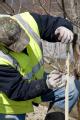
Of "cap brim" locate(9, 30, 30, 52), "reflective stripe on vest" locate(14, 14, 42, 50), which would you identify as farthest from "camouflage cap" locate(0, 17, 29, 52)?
"reflective stripe on vest" locate(14, 14, 42, 50)

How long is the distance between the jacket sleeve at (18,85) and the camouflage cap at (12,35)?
0.23 m

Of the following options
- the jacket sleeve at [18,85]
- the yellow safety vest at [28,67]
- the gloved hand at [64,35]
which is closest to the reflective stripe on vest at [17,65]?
the yellow safety vest at [28,67]

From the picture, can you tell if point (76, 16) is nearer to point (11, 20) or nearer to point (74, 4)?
point (74, 4)

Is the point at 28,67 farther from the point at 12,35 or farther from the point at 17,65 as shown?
the point at 12,35

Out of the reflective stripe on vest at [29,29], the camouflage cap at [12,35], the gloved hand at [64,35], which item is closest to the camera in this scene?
the camouflage cap at [12,35]

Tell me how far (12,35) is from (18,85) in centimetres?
46

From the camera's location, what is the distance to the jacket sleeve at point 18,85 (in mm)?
4531

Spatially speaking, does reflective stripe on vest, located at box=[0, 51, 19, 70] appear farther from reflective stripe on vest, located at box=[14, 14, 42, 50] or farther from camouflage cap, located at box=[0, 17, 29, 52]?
reflective stripe on vest, located at box=[14, 14, 42, 50]

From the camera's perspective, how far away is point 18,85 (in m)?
4.55

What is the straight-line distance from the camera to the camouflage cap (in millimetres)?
Result: 4648

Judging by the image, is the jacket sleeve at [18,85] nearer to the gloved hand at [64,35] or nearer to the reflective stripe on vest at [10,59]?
the reflective stripe on vest at [10,59]

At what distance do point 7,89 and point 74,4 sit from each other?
5.12ft

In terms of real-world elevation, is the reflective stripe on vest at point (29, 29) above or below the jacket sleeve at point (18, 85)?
above

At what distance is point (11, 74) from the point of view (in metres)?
4.54
